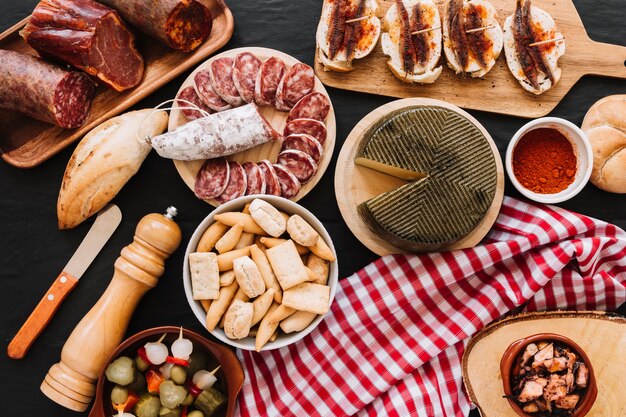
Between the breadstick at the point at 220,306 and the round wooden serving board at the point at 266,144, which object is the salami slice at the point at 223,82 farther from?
the breadstick at the point at 220,306

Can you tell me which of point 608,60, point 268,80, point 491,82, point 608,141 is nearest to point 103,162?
point 268,80

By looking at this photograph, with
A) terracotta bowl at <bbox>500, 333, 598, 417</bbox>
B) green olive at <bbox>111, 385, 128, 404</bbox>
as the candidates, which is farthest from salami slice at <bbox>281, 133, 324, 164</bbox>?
green olive at <bbox>111, 385, 128, 404</bbox>

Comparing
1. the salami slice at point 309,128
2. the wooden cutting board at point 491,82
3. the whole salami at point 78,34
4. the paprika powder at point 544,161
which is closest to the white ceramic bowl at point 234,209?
the salami slice at point 309,128

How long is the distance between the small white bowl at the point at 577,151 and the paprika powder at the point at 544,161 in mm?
28

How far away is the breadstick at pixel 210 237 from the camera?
229 cm

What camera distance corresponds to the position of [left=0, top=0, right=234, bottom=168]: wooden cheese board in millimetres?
2600

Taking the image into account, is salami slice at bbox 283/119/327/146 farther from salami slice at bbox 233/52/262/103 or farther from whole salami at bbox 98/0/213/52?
whole salami at bbox 98/0/213/52

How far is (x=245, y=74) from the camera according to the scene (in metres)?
2.53

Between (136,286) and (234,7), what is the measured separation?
151 cm

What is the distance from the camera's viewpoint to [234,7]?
276 centimetres

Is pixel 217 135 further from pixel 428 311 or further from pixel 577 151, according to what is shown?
pixel 577 151

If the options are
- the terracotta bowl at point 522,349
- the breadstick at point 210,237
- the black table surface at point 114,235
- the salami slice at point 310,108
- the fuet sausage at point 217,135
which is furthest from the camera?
the black table surface at point 114,235

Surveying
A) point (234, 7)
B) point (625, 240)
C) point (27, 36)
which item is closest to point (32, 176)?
point (27, 36)

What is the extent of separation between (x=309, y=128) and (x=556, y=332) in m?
1.51
